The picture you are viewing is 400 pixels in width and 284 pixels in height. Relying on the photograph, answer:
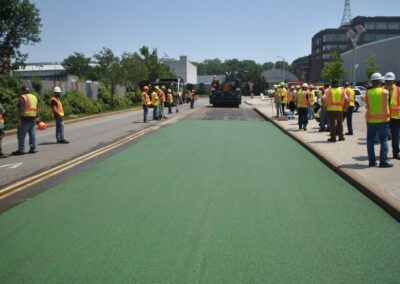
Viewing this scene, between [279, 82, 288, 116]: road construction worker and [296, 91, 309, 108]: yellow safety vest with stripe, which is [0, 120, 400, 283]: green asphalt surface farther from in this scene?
[279, 82, 288, 116]: road construction worker

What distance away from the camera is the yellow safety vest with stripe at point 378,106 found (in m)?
10.2

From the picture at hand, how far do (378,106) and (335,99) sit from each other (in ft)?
14.6

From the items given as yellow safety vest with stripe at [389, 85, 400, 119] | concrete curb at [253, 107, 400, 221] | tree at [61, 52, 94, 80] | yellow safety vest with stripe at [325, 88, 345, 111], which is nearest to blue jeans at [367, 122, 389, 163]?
concrete curb at [253, 107, 400, 221]

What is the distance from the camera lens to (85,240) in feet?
19.1

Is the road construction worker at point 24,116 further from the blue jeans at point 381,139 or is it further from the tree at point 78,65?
the tree at point 78,65

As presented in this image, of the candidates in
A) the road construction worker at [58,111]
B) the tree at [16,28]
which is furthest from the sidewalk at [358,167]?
the tree at [16,28]

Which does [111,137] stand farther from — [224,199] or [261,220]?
[261,220]

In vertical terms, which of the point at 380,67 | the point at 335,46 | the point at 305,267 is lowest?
the point at 305,267

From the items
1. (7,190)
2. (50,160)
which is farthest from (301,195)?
(50,160)

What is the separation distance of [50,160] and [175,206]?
6007 mm

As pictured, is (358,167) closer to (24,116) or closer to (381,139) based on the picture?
(381,139)

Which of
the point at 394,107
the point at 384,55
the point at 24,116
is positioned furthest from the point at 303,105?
the point at 384,55

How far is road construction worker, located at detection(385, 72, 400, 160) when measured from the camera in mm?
10836

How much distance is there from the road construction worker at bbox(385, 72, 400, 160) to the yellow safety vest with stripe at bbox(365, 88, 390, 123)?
497 millimetres
